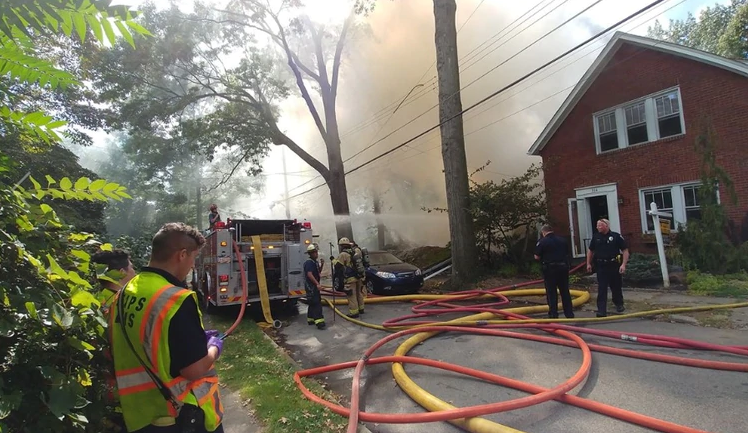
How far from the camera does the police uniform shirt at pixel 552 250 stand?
589 centimetres

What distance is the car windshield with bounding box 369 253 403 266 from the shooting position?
36.3 feet

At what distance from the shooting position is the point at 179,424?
1574 mm

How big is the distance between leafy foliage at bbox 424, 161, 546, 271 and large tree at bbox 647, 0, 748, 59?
13619 mm

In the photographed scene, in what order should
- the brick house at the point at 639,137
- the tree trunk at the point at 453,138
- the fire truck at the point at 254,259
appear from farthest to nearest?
1. the tree trunk at the point at 453,138
2. the brick house at the point at 639,137
3. the fire truck at the point at 254,259

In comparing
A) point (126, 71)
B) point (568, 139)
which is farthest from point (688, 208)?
point (126, 71)

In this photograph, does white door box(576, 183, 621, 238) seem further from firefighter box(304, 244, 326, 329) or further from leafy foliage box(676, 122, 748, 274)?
firefighter box(304, 244, 326, 329)

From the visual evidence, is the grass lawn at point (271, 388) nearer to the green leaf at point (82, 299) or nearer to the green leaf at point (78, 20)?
the green leaf at point (82, 299)

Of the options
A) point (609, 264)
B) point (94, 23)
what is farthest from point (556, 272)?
point (94, 23)

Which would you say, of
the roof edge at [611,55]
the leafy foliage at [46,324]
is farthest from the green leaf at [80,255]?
the roof edge at [611,55]

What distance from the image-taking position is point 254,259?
8.41m

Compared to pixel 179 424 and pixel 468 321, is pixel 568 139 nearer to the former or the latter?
pixel 468 321

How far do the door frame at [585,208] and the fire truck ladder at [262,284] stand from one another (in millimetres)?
9505

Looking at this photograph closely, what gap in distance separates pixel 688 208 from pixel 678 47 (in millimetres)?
4025

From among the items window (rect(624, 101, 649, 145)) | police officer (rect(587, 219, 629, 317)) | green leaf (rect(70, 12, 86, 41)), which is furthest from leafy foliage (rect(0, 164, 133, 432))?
window (rect(624, 101, 649, 145))
